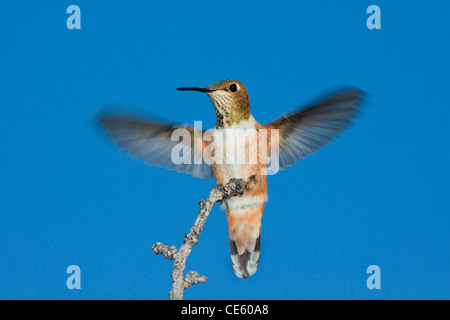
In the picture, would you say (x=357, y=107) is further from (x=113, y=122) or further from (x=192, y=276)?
(x=192, y=276)

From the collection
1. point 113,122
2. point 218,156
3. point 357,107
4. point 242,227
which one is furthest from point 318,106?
point 113,122

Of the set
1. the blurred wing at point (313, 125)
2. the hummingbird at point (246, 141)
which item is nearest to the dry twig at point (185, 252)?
the hummingbird at point (246, 141)

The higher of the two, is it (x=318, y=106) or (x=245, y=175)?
(x=318, y=106)

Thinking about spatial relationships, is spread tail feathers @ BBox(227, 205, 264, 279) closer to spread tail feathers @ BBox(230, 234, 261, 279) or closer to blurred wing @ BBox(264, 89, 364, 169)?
spread tail feathers @ BBox(230, 234, 261, 279)

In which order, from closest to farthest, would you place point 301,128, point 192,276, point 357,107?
point 192,276
point 357,107
point 301,128

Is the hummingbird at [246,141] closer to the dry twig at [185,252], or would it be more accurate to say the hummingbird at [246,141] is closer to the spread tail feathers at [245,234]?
the spread tail feathers at [245,234]

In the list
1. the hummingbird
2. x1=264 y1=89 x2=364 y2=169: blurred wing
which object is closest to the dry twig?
the hummingbird

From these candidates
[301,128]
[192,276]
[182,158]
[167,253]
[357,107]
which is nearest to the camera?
[192,276]
